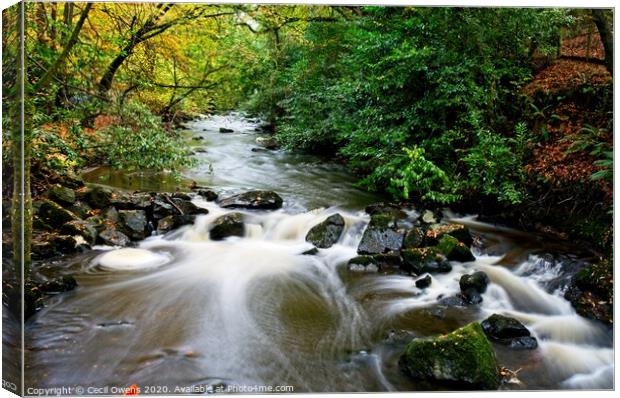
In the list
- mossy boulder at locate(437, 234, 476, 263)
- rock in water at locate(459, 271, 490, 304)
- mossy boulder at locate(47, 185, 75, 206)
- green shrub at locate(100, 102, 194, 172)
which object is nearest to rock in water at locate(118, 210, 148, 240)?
mossy boulder at locate(47, 185, 75, 206)

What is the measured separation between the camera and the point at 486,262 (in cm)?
473

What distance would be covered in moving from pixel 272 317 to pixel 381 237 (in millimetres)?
1750

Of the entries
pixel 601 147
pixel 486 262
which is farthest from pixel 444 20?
pixel 486 262

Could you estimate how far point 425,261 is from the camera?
4.63 m

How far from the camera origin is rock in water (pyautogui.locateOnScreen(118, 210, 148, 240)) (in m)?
5.13

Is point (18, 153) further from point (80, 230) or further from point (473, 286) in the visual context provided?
point (473, 286)

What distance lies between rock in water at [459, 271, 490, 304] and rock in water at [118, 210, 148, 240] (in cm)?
324

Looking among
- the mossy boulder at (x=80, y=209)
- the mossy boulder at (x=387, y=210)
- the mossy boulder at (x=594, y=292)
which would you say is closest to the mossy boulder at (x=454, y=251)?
the mossy boulder at (x=387, y=210)

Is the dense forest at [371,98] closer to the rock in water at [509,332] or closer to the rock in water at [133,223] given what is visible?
the rock in water at [133,223]

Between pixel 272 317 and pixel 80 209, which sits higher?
pixel 80 209

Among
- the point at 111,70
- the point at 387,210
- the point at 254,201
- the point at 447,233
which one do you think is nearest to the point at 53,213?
the point at 111,70

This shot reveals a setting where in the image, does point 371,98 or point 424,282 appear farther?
point 371,98

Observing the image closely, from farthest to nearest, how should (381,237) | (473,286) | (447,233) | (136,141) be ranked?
(381,237)
(447,233)
(136,141)
(473,286)

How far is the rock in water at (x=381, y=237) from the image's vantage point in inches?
197
